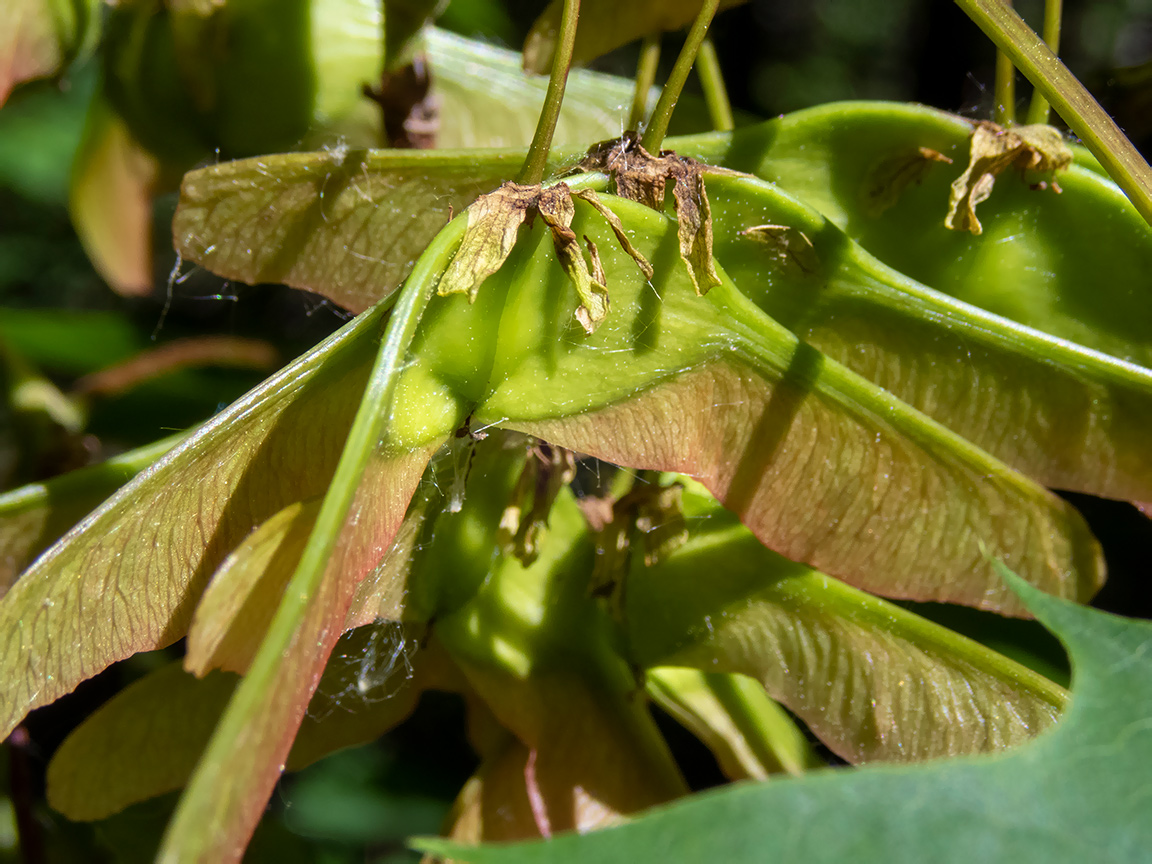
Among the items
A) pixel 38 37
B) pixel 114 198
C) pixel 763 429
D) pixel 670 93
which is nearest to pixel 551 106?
pixel 670 93

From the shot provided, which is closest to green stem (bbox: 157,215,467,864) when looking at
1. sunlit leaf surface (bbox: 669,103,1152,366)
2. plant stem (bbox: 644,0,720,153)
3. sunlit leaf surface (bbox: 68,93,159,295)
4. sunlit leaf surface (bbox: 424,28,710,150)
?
plant stem (bbox: 644,0,720,153)

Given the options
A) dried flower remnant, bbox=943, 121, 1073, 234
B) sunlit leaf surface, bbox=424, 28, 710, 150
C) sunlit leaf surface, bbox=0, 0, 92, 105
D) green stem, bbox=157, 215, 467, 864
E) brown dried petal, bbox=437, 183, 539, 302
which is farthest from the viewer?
sunlit leaf surface, bbox=424, 28, 710, 150

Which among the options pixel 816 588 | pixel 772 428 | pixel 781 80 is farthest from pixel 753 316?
pixel 781 80

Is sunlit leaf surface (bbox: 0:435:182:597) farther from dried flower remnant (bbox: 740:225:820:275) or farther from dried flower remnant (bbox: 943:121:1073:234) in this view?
dried flower remnant (bbox: 943:121:1073:234)

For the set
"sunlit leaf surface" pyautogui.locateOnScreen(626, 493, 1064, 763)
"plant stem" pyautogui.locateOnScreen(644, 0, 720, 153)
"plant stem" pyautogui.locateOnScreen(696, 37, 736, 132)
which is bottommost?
"sunlit leaf surface" pyautogui.locateOnScreen(626, 493, 1064, 763)

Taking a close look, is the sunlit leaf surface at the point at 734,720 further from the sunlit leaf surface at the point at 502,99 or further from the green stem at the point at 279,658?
the sunlit leaf surface at the point at 502,99

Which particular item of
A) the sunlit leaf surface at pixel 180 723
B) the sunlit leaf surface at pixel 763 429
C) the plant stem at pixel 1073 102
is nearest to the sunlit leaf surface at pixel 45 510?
the sunlit leaf surface at pixel 180 723
